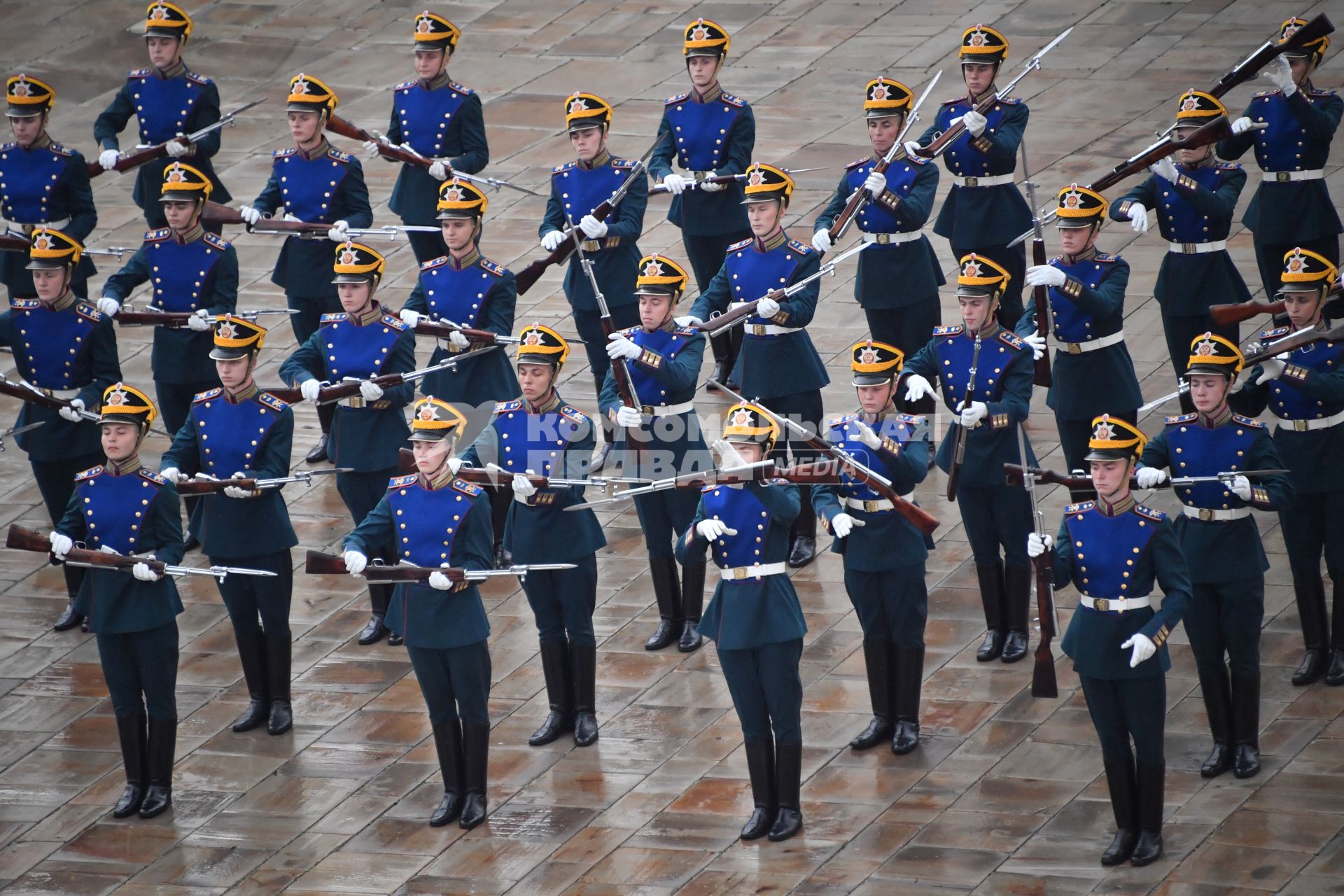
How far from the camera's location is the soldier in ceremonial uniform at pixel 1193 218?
11289mm

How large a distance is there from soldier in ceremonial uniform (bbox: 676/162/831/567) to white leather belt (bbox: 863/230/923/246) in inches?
28.2

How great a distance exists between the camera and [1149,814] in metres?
8.73

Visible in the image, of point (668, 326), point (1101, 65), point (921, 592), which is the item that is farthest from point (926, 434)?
point (1101, 65)

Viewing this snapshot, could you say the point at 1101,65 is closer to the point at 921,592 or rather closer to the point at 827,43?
the point at 827,43

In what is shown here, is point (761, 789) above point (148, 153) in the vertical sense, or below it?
below

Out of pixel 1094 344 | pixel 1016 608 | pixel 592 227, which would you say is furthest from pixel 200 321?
pixel 1094 344

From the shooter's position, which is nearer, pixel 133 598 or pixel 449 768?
pixel 449 768

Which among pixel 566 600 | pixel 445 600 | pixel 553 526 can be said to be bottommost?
pixel 566 600

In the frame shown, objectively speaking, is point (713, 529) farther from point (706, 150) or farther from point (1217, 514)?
point (706, 150)

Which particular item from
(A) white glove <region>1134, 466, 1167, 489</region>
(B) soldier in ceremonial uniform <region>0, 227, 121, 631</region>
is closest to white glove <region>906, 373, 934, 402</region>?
(A) white glove <region>1134, 466, 1167, 489</region>

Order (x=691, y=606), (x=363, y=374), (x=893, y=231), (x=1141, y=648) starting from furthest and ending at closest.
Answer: (x=893, y=231) → (x=363, y=374) → (x=691, y=606) → (x=1141, y=648)

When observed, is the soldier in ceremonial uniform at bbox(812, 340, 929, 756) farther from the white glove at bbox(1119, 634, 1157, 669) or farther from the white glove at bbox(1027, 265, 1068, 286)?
the white glove at bbox(1119, 634, 1157, 669)

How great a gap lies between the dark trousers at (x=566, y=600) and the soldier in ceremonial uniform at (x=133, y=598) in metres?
1.72

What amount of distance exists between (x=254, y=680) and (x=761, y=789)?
2883 mm
